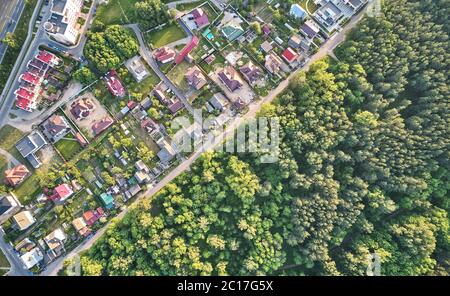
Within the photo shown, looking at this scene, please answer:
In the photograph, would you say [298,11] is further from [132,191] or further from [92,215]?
[92,215]

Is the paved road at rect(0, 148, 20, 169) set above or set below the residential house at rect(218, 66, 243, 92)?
above

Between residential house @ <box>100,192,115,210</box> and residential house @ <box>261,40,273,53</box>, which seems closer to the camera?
residential house @ <box>100,192,115,210</box>

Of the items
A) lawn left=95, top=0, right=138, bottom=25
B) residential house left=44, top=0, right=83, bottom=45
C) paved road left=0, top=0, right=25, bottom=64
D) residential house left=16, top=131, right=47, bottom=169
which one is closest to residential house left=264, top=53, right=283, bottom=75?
lawn left=95, top=0, right=138, bottom=25

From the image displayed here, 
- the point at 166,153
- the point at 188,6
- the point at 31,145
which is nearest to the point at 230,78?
the point at 188,6

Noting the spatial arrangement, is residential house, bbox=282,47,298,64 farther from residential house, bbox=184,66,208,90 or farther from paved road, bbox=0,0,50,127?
paved road, bbox=0,0,50,127

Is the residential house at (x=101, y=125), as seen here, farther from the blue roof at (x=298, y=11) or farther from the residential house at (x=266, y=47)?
the blue roof at (x=298, y=11)
